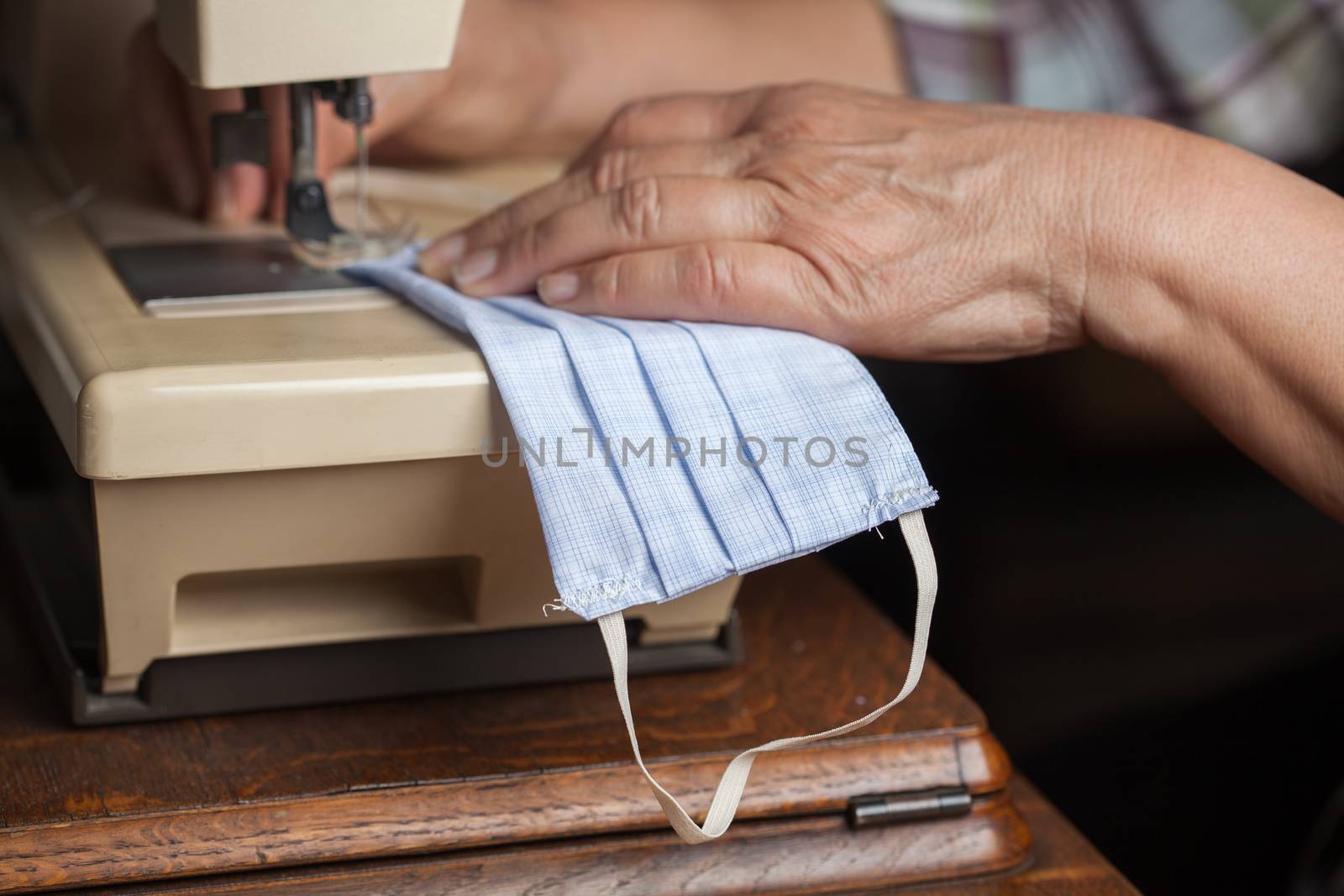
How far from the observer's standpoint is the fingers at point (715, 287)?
26.2 inches

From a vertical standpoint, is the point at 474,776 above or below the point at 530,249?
below

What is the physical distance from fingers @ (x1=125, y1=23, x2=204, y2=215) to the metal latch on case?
0.55 meters

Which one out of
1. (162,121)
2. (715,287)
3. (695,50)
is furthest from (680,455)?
(695,50)

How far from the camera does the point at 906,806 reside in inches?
27.1

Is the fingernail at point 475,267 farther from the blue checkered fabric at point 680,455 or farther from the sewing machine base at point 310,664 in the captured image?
the sewing machine base at point 310,664

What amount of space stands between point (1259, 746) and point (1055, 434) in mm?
432

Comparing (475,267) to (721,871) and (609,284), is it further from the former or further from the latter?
(721,871)

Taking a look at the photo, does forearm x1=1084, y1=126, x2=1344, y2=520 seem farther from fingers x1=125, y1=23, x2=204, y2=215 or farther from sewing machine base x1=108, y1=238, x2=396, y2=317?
fingers x1=125, y1=23, x2=204, y2=215

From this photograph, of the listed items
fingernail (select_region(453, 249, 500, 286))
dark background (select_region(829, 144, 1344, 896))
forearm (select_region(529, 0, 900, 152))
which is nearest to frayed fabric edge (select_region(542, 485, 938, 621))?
fingernail (select_region(453, 249, 500, 286))

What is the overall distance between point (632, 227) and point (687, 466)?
0.54 feet

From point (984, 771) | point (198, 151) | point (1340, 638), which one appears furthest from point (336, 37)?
point (1340, 638)

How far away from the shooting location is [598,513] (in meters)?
0.58

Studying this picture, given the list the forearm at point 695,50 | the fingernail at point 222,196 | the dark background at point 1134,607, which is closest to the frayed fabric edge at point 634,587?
the fingernail at point 222,196

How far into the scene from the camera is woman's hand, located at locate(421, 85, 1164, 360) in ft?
2.22
